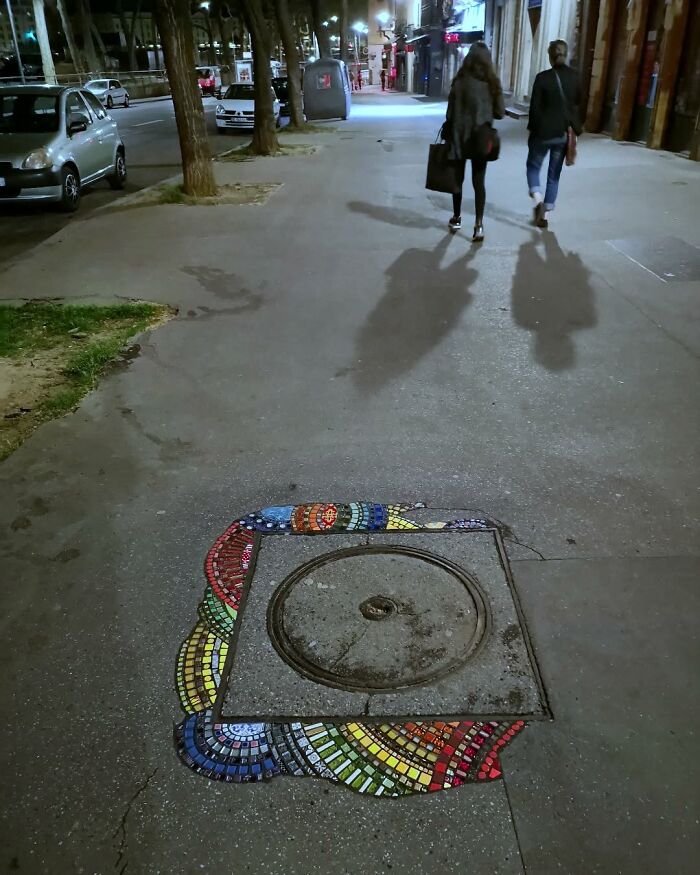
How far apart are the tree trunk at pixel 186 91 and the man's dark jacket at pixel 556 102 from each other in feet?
20.3

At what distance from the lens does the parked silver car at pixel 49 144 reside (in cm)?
1126

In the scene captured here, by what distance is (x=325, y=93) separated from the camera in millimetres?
29766

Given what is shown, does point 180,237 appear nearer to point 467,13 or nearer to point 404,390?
point 404,390

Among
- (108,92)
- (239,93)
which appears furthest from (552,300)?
(108,92)

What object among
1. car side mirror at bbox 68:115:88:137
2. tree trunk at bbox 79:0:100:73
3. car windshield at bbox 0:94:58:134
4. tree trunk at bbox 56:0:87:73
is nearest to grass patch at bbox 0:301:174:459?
car side mirror at bbox 68:115:88:137

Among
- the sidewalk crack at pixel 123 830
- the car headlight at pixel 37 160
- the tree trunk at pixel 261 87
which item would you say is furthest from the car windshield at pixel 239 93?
the sidewalk crack at pixel 123 830

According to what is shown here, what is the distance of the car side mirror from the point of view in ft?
38.9

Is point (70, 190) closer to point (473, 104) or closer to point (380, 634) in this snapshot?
point (473, 104)

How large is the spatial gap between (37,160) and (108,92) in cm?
3520

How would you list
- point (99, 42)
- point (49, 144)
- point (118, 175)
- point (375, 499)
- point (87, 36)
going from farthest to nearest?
point (99, 42) < point (87, 36) < point (118, 175) < point (49, 144) < point (375, 499)

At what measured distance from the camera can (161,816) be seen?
7.04ft

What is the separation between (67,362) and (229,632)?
11.8 ft

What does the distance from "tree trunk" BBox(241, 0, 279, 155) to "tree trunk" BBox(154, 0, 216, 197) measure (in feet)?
19.3

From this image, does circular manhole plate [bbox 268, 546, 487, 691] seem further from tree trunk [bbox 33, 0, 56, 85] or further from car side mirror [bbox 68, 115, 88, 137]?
tree trunk [bbox 33, 0, 56, 85]
